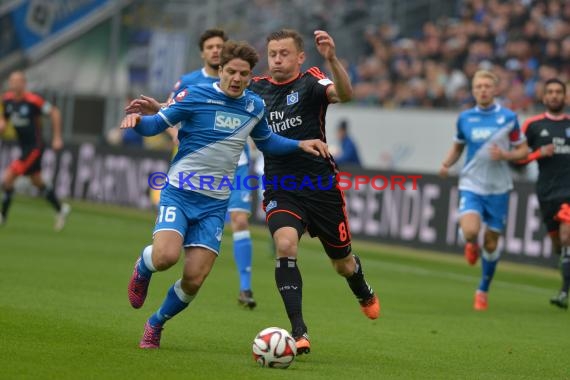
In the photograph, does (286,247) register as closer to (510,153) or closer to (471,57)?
(510,153)

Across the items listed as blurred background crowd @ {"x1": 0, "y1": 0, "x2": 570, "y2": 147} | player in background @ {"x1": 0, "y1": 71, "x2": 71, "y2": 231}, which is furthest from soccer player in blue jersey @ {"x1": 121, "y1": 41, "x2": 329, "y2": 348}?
blurred background crowd @ {"x1": 0, "y1": 0, "x2": 570, "y2": 147}

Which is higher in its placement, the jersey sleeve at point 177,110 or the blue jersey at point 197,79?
the blue jersey at point 197,79

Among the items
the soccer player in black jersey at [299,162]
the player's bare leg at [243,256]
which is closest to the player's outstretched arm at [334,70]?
the soccer player in black jersey at [299,162]

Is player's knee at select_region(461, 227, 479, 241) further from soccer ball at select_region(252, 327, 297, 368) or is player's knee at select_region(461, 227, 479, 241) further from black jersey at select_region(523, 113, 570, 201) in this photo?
soccer ball at select_region(252, 327, 297, 368)

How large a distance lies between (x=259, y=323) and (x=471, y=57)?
15885mm

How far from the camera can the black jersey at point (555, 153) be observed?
47.6 ft

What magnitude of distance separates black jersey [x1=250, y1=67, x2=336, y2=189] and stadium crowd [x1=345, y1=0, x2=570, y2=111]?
14469 millimetres

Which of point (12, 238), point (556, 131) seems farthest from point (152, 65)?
point (556, 131)

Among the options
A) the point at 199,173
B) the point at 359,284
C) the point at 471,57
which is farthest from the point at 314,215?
the point at 471,57

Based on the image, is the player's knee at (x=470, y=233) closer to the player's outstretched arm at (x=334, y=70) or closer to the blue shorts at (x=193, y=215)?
the player's outstretched arm at (x=334, y=70)

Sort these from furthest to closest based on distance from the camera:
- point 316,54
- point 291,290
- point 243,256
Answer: point 316,54, point 243,256, point 291,290

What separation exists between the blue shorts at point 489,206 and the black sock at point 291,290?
16.5ft

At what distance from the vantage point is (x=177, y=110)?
29.4 ft

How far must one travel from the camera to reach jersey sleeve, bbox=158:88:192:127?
889cm
